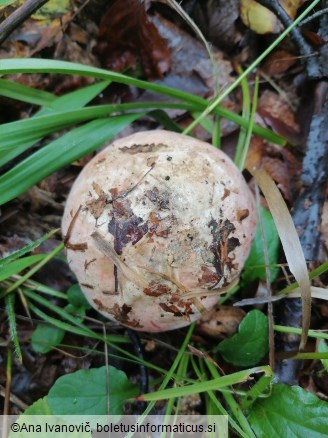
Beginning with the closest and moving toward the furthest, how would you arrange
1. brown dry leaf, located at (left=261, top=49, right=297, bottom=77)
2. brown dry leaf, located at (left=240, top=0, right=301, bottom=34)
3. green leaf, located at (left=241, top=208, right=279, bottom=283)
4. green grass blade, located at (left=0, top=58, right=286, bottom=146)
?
green grass blade, located at (left=0, top=58, right=286, bottom=146), green leaf, located at (left=241, top=208, right=279, bottom=283), brown dry leaf, located at (left=240, top=0, right=301, bottom=34), brown dry leaf, located at (left=261, top=49, right=297, bottom=77)

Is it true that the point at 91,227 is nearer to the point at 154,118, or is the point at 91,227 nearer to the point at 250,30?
the point at 154,118

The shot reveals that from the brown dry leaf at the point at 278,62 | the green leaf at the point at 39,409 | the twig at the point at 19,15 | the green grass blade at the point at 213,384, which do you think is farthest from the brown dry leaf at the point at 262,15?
the green leaf at the point at 39,409

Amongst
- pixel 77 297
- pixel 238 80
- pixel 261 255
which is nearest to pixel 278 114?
pixel 238 80

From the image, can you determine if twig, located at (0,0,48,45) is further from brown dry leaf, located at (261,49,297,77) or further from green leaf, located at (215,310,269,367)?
green leaf, located at (215,310,269,367)

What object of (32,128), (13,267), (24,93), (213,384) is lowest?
(213,384)

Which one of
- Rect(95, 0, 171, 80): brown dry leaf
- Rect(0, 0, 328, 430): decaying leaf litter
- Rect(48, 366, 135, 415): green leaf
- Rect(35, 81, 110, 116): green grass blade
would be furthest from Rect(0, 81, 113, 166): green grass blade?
Rect(48, 366, 135, 415): green leaf

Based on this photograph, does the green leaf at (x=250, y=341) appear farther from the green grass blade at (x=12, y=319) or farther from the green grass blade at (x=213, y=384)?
the green grass blade at (x=12, y=319)

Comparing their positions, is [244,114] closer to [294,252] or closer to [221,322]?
[294,252]
